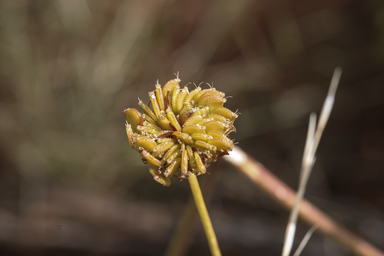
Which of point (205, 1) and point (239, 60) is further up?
point (205, 1)

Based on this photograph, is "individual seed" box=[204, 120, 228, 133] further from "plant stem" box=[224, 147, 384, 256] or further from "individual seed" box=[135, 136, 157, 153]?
"plant stem" box=[224, 147, 384, 256]

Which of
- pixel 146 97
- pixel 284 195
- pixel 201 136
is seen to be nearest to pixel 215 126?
pixel 201 136

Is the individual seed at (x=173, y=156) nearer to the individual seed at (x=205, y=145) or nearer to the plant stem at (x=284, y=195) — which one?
the individual seed at (x=205, y=145)

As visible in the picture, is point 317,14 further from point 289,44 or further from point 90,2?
point 90,2

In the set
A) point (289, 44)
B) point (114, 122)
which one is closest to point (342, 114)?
point (289, 44)

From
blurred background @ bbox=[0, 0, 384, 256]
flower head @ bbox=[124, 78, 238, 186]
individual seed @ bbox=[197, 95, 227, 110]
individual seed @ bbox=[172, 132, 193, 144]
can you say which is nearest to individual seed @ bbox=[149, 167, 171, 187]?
flower head @ bbox=[124, 78, 238, 186]

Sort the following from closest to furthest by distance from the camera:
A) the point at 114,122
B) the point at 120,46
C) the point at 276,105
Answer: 1. the point at 120,46
2. the point at 114,122
3. the point at 276,105
